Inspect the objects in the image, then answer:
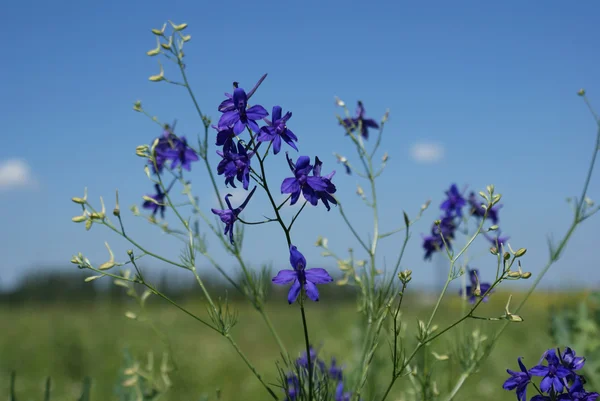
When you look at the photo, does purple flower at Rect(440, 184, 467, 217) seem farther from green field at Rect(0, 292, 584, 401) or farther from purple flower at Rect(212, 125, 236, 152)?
purple flower at Rect(212, 125, 236, 152)

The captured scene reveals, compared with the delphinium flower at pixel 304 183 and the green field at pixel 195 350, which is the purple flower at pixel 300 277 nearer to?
the delphinium flower at pixel 304 183

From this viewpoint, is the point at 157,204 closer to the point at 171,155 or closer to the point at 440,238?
the point at 171,155

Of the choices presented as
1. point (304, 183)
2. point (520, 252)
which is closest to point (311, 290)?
point (304, 183)

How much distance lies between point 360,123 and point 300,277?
1.24 m

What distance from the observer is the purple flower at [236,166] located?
4.89 ft

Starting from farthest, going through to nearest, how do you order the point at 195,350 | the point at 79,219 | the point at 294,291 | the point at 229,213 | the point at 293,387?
the point at 195,350
the point at 293,387
the point at 79,219
the point at 229,213
the point at 294,291

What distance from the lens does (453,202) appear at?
2.57 metres

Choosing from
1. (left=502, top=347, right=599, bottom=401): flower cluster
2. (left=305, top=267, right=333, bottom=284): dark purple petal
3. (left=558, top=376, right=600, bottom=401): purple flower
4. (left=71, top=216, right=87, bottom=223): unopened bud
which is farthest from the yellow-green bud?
(left=71, top=216, right=87, bottom=223): unopened bud

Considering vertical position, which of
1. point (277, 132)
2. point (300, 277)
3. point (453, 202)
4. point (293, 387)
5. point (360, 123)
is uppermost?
point (360, 123)

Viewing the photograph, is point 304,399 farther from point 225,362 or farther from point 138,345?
point 138,345

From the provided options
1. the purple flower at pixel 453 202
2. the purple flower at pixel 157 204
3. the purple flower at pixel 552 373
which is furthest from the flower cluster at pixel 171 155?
the purple flower at pixel 552 373

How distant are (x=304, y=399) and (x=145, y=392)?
1030mm

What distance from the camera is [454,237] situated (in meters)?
2.63

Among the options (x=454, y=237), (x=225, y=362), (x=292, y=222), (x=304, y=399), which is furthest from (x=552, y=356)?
(x=225, y=362)
